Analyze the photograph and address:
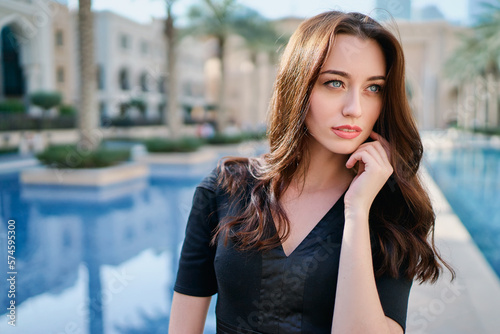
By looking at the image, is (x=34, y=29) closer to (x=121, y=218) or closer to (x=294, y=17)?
(x=121, y=218)

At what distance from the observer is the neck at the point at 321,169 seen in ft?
4.64

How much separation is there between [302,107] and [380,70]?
0.25 metres

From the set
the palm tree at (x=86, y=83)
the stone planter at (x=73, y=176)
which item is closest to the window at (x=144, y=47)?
the palm tree at (x=86, y=83)

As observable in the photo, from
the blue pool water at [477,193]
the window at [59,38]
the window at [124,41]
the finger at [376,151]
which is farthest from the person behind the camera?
the window at [124,41]

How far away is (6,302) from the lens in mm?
3744

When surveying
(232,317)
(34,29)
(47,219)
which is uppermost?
(34,29)

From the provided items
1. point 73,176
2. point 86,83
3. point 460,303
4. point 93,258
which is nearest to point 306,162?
point 460,303

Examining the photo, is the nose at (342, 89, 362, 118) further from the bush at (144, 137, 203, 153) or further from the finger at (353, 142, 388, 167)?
the bush at (144, 137, 203, 153)

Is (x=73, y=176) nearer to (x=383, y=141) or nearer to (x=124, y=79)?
(x=383, y=141)

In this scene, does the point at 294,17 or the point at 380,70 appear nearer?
the point at 380,70

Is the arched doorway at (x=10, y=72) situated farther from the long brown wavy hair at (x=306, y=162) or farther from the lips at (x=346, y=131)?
the lips at (x=346, y=131)

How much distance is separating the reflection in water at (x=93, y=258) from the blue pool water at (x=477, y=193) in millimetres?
2591

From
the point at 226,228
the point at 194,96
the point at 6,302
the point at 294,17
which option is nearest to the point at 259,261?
the point at 226,228

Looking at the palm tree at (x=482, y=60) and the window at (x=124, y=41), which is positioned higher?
the window at (x=124, y=41)
